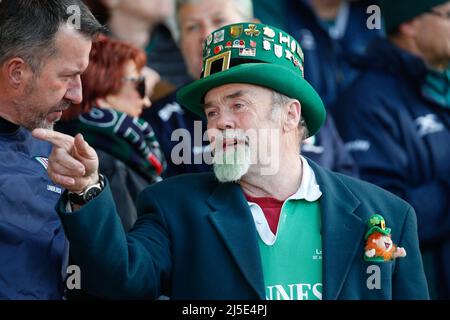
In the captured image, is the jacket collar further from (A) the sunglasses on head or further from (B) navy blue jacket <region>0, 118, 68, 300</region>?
(A) the sunglasses on head

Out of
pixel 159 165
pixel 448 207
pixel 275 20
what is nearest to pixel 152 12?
pixel 275 20

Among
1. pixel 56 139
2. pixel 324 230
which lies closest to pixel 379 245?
pixel 324 230

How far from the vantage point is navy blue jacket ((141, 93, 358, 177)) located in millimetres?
5293

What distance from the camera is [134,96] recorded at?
5121mm

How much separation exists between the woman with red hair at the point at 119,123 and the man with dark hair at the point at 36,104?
32.9 inches

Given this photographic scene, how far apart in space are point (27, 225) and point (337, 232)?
1081mm

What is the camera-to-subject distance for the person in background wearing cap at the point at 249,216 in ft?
11.4

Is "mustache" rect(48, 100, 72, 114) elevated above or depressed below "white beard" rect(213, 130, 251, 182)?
above

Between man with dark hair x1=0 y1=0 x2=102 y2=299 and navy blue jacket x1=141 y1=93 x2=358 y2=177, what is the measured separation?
1485 mm

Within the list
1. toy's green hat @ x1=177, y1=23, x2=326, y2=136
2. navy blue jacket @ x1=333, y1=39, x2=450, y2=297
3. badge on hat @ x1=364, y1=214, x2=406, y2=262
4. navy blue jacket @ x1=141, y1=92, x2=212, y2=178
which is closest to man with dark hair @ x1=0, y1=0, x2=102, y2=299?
toy's green hat @ x1=177, y1=23, x2=326, y2=136

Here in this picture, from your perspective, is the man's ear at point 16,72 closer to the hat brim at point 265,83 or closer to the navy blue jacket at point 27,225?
the navy blue jacket at point 27,225

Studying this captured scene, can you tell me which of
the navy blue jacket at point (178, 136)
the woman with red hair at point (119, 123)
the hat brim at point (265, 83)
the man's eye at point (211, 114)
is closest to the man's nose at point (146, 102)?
the woman with red hair at point (119, 123)

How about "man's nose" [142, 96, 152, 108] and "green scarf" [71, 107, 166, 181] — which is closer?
"green scarf" [71, 107, 166, 181]

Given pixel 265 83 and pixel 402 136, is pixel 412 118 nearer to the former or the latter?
pixel 402 136
